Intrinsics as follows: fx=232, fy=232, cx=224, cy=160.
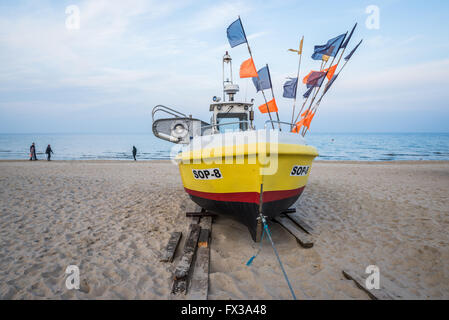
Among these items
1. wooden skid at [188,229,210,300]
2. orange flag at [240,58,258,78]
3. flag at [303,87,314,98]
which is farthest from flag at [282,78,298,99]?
wooden skid at [188,229,210,300]

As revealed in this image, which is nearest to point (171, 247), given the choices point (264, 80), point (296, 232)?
point (296, 232)

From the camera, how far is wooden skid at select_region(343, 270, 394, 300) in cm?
287

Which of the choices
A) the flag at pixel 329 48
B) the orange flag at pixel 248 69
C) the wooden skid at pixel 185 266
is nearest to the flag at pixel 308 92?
the flag at pixel 329 48

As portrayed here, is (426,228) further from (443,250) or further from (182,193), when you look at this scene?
(182,193)

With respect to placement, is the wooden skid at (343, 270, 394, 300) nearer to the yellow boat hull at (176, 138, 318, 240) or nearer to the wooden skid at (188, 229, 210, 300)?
the yellow boat hull at (176, 138, 318, 240)

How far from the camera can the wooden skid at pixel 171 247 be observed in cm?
378

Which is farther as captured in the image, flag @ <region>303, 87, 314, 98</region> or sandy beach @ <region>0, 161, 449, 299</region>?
flag @ <region>303, 87, 314, 98</region>

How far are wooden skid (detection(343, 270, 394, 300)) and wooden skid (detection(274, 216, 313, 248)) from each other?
907 mm

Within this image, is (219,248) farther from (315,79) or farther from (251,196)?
(315,79)

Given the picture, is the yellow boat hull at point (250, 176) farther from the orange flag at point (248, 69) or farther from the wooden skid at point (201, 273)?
the orange flag at point (248, 69)

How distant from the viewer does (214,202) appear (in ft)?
15.2

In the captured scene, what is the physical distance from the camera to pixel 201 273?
11.0ft

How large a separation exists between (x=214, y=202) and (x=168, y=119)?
11.1ft

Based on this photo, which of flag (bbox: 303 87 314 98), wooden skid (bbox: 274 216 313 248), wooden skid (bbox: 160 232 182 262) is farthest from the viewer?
flag (bbox: 303 87 314 98)
